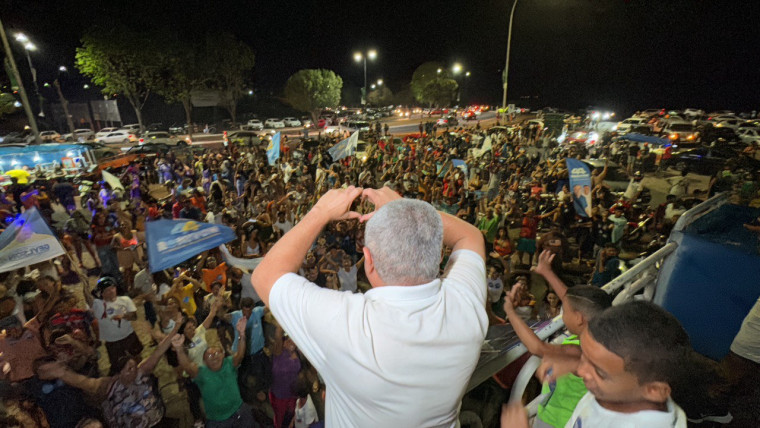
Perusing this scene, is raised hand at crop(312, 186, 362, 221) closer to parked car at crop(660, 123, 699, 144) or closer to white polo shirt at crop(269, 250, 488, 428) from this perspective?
white polo shirt at crop(269, 250, 488, 428)

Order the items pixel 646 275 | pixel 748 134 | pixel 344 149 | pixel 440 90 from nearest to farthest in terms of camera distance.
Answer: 1. pixel 646 275
2. pixel 344 149
3. pixel 748 134
4. pixel 440 90

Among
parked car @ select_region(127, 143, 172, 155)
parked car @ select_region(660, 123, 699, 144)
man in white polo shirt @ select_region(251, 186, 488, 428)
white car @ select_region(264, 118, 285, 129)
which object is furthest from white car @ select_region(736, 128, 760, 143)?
white car @ select_region(264, 118, 285, 129)

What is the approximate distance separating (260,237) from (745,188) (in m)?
11.4

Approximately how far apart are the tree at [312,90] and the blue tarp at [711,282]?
4868 centimetres

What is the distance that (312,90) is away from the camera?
Result: 4916cm

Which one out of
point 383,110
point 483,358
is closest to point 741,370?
point 483,358

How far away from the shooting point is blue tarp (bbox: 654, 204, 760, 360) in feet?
9.43

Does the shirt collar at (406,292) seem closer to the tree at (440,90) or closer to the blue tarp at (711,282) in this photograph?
the blue tarp at (711,282)

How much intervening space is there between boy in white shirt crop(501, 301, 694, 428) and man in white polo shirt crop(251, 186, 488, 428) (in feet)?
2.05

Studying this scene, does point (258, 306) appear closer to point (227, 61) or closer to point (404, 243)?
point (404, 243)

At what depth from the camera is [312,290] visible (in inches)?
46.5

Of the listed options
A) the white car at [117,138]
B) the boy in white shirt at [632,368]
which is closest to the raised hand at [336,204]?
the boy in white shirt at [632,368]

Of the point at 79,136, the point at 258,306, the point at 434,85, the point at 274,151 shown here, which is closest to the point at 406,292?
the point at 258,306

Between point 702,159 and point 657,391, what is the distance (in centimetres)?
2222
